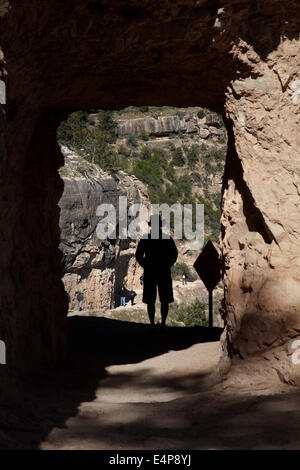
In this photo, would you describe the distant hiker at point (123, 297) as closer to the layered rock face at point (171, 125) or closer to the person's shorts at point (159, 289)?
the person's shorts at point (159, 289)

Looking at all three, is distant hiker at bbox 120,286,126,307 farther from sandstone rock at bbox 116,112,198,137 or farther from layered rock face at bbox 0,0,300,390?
sandstone rock at bbox 116,112,198,137

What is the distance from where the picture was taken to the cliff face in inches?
824

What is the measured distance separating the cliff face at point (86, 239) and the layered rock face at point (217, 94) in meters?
14.3

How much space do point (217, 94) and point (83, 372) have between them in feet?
10.5

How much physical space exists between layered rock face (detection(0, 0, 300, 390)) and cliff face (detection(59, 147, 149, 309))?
46.8 ft

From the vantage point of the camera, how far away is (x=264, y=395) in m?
4.35

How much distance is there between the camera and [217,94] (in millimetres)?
5984

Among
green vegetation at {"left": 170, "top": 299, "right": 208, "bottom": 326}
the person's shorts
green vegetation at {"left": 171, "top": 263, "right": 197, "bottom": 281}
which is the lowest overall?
green vegetation at {"left": 170, "top": 299, "right": 208, "bottom": 326}

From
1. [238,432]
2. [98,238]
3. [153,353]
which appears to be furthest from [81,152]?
[238,432]

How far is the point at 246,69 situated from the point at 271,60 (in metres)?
0.23

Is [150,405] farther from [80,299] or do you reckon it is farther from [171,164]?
[171,164]

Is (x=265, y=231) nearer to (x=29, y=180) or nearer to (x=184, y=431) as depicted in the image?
(x=184, y=431)

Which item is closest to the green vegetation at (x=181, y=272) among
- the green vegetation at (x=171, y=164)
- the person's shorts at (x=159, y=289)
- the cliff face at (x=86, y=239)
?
the green vegetation at (x=171, y=164)

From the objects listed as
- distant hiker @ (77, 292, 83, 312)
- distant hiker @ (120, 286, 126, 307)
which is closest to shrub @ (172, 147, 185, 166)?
distant hiker @ (120, 286, 126, 307)
